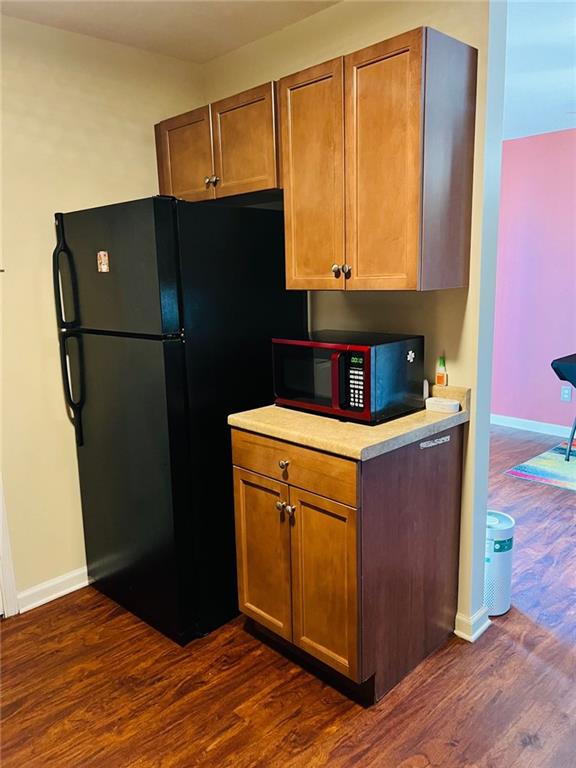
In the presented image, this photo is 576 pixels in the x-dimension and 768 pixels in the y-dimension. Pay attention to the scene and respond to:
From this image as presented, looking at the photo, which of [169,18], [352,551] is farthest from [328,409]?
[169,18]

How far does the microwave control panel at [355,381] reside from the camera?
2.01 meters

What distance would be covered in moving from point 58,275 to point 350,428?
1481 millimetres

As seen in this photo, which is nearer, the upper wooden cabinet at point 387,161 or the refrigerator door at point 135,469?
the upper wooden cabinet at point 387,161

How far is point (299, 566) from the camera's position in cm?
206

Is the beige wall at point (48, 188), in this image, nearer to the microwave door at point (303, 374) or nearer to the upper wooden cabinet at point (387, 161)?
the upper wooden cabinet at point (387, 161)

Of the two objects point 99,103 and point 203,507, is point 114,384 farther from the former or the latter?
point 99,103

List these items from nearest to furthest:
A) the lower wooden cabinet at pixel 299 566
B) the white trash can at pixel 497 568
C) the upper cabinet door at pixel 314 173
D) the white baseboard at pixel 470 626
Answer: the lower wooden cabinet at pixel 299 566, the upper cabinet door at pixel 314 173, the white baseboard at pixel 470 626, the white trash can at pixel 497 568

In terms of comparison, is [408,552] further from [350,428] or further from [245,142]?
[245,142]

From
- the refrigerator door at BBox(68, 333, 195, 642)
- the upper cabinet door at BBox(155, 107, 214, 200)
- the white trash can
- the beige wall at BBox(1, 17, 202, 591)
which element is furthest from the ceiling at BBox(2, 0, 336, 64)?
the white trash can

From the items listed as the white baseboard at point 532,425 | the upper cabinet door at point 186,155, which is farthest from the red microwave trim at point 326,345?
the white baseboard at point 532,425

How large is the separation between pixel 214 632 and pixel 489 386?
1505 mm

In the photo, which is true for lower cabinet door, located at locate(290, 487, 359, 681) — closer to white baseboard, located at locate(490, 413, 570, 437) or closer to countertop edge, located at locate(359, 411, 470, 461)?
countertop edge, located at locate(359, 411, 470, 461)

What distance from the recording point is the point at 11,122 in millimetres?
2389

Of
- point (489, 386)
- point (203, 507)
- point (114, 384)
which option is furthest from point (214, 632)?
point (489, 386)
